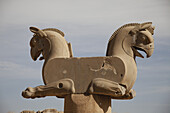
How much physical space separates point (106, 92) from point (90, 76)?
2.48 feet

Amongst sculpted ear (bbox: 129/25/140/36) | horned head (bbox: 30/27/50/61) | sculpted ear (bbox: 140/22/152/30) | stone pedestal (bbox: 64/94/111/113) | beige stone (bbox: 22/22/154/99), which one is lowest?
stone pedestal (bbox: 64/94/111/113)

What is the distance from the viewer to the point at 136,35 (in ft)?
40.1

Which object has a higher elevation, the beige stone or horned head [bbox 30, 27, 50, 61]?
horned head [bbox 30, 27, 50, 61]

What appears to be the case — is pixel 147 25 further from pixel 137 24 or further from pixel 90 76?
pixel 90 76

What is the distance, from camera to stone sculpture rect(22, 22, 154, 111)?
11.8 meters

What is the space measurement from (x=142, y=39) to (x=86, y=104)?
2790 mm

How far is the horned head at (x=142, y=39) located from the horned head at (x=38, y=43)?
297cm

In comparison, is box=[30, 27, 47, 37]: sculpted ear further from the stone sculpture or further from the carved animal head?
the carved animal head

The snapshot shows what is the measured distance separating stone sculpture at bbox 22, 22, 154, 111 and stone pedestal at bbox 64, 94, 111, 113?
0.09 m

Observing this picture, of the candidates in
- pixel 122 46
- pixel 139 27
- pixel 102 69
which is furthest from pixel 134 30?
pixel 102 69

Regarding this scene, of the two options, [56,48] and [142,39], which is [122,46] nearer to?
[142,39]

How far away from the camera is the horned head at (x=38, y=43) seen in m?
12.8

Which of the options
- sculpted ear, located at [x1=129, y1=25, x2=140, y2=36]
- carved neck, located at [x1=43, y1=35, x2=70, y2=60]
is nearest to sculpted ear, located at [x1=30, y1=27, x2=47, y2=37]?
carved neck, located at [x1=43, y1=35, x2=70, y2=60]

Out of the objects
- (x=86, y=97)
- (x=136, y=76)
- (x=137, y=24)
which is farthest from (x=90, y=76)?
(x=137, y=24)
